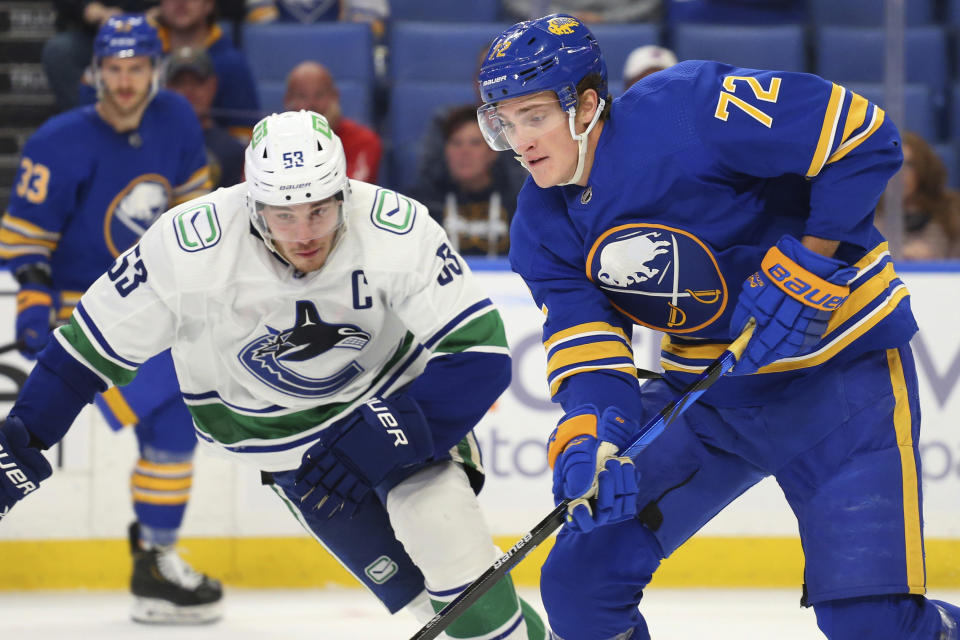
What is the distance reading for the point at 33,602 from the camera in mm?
4301

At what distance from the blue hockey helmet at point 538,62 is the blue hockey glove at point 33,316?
2.18 meters

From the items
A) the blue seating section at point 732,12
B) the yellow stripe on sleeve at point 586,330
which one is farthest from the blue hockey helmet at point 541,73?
the blue seating section at point 732,12

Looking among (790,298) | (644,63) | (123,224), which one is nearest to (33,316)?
(123,224)

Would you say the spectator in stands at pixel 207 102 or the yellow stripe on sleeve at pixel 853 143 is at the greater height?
the yellow stripe on sleeve at pixel 853 143

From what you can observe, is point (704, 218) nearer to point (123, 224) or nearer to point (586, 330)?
point (586, 330)

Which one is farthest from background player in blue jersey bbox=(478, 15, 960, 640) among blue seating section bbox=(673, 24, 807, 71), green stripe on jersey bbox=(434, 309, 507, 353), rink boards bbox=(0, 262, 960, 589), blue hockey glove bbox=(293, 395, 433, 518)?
blue seating section bbox=(673, 24, 807, 71)

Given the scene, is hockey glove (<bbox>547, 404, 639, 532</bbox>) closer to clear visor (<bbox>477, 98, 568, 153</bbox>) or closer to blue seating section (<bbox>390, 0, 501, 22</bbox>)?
clear visor (<bbox>477, 98, 568, 153</bbox>)

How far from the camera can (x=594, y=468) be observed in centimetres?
236

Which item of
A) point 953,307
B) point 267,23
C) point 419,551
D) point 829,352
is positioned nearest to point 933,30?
point 953,307

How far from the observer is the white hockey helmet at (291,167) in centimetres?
252

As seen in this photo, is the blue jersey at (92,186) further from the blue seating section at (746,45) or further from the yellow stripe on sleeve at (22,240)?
the blue seating section at (746,45)

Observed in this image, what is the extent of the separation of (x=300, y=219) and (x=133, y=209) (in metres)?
1.85

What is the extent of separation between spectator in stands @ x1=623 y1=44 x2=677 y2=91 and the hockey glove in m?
2.45

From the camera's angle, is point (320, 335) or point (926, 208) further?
point (926, 208)
